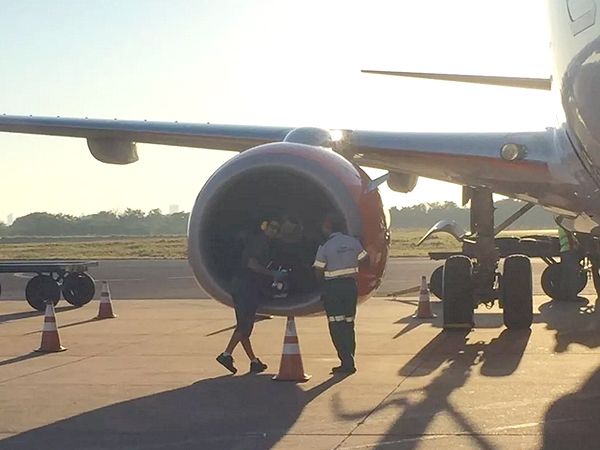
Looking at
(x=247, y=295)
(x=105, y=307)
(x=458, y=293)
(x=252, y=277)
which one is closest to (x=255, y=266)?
(x=252, y=277)

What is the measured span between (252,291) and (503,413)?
95.4 inches

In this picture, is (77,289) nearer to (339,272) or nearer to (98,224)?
(339,272)

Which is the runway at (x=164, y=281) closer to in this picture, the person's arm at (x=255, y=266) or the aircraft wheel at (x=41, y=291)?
the aircraft wheel at (x=41, y=291)

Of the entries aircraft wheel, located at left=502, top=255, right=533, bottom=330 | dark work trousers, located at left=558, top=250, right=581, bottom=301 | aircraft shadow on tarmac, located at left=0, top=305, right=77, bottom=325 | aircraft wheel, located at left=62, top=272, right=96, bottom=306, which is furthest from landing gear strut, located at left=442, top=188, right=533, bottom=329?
aircraft wheel, located at left=62, top=272, right=96, bottom=306

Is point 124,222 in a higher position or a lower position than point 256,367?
lower

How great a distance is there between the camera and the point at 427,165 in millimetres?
10414

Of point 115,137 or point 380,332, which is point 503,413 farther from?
point 115,137

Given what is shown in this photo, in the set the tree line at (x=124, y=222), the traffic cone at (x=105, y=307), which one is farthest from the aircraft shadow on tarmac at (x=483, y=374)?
the tree line at (x=124, y=222)

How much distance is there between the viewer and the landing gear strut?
1144 cm

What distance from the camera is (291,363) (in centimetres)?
845

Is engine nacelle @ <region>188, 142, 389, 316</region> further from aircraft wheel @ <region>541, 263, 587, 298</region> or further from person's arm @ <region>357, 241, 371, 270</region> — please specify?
aircraft wheel @ <region>541, 263, 587, 298</region>

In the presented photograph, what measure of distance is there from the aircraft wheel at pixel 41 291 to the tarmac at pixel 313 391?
3320 millimetres

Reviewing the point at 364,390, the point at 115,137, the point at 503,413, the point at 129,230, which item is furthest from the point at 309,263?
the point at 129,230

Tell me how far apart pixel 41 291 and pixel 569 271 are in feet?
27.6
